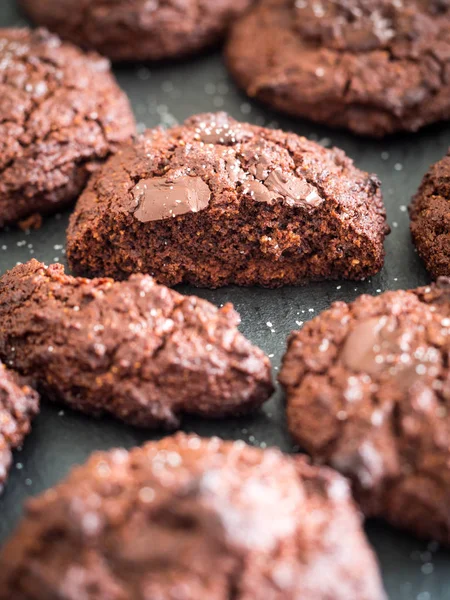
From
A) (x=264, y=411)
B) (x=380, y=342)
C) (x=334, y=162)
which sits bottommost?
(x=264, y=411)

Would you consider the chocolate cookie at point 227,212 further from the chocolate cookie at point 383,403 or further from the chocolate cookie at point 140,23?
the chocolate cookie at point 140,23

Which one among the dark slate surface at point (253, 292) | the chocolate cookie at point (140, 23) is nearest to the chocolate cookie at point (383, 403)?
the dark slate surface at point (253, 292)

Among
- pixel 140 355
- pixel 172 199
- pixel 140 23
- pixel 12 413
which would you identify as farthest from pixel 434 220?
pixel 140 23

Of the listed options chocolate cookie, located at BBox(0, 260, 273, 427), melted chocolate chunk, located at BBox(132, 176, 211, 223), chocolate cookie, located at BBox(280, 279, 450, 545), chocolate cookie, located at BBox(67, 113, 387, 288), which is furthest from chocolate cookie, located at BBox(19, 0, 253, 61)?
chocolate cookie, located at BBox(280, 279, 450, 545)

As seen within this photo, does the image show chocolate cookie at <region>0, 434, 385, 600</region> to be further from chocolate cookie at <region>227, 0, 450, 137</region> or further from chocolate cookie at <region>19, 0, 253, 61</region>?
chocolate cookie at <region>19, 0, 253, 61</region>

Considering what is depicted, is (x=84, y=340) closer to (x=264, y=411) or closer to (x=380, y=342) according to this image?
(x=264, y=411)

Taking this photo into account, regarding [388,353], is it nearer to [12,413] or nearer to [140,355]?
[140,355]

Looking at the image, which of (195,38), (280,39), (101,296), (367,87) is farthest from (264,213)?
(195,38)
